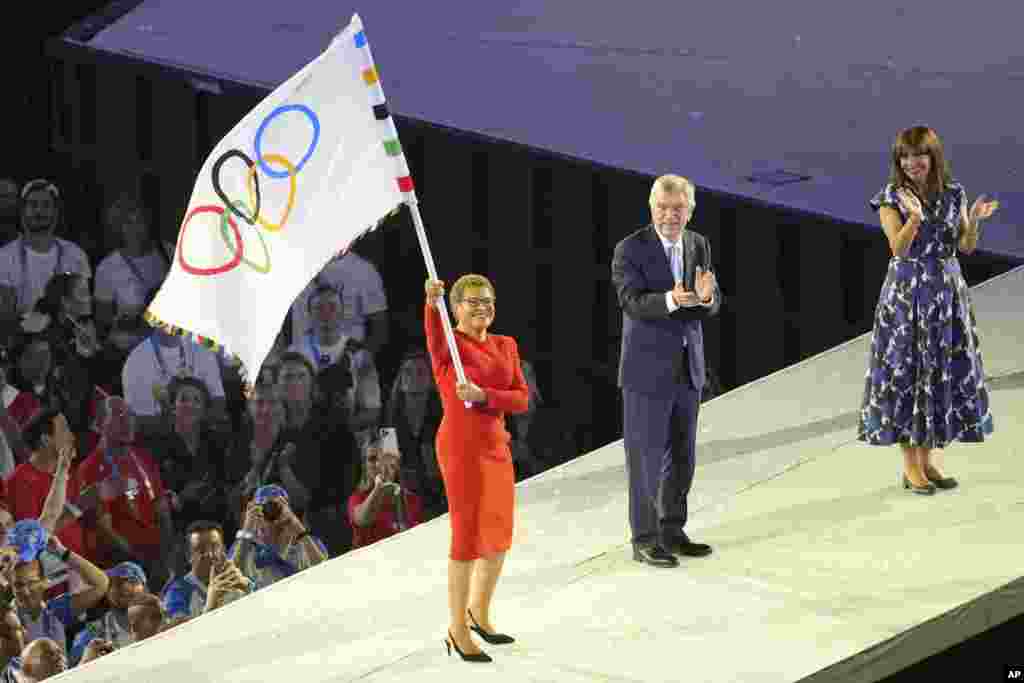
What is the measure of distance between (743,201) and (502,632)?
3596mm

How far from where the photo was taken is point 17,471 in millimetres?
7941

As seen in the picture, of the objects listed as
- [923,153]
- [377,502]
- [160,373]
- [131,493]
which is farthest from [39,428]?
[923,153]

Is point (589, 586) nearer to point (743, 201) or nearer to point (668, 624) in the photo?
point (668, 624)

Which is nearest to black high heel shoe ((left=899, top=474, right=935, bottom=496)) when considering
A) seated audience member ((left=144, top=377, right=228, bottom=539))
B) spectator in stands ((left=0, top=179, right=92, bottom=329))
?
seated audience member ((left=144, top=377, right=228, bottom=539))

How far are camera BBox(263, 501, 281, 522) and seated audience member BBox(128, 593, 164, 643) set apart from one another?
681 millimetres

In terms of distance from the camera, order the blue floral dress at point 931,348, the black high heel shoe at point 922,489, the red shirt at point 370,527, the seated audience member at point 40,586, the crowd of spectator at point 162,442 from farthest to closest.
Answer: the red shirt at point 370,527 < the crowd of spectator at point 162,442 < the seated audience member at point 40,586 < the black high heel shoe at point 922,489 < the blue floral dress at point 931,348

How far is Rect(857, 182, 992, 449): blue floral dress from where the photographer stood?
6.70m

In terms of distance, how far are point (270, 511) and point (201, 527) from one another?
34cm

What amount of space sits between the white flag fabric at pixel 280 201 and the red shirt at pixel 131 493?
251 centimetres

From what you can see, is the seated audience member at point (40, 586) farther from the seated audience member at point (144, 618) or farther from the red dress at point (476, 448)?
the red dress at point (476, 448)

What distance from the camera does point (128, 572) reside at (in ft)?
25.4

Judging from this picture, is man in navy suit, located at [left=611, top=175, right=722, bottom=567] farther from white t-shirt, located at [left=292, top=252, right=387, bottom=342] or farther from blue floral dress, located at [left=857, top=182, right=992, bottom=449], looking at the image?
white t-shirt, located at [left=292, top=252, right=387, bottom=342]

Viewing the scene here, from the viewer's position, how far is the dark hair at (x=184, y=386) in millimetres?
8398

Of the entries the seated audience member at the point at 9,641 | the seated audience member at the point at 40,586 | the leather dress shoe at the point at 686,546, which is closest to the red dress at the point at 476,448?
the leather dress shoe at the point at 686,546
